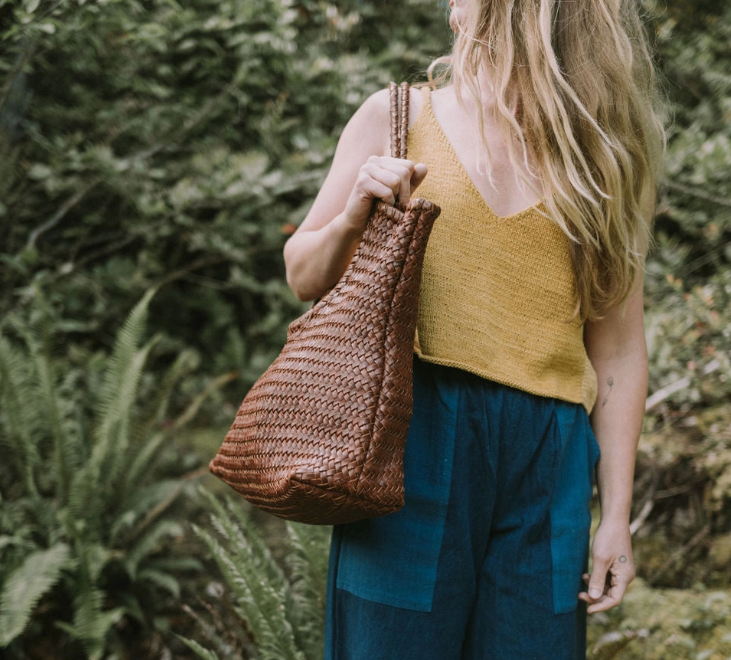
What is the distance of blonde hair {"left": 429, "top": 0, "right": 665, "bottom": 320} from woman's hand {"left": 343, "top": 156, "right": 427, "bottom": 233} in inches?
8.0

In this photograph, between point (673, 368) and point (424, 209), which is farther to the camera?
point (673, 368)

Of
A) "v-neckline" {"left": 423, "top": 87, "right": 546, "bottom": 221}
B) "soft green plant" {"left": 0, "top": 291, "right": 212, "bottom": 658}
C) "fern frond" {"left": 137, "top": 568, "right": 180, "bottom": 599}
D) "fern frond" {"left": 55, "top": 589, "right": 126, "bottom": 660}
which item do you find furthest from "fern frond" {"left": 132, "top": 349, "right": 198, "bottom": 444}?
"v-neckline" {"left": 423, "top": 87, "right": 546, "bottom": 221}

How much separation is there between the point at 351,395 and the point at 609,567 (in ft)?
2.31

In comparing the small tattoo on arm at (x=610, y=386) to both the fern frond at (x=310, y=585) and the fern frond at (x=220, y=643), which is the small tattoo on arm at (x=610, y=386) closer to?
the fern frond at (x=310, y=585)

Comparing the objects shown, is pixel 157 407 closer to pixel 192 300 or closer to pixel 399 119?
pixel 192 300

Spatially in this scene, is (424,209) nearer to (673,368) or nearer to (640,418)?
(640,418)

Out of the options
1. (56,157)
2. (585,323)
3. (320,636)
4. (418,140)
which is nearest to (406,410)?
(418,140)

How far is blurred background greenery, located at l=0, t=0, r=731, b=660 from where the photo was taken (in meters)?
2.33

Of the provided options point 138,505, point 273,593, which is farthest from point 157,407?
point 273,593

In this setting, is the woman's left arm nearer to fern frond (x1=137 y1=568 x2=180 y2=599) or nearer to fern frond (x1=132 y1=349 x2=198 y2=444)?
fern frond (x1=137 y1=568 x2=180 y2=599)

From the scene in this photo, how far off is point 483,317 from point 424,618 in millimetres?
512

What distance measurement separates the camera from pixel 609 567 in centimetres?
127

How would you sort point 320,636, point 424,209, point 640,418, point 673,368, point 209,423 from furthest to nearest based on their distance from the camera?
point 209,423 → point 673,368 → point 320,636 → point 640,418 → point 424,209

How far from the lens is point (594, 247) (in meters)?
1.21
